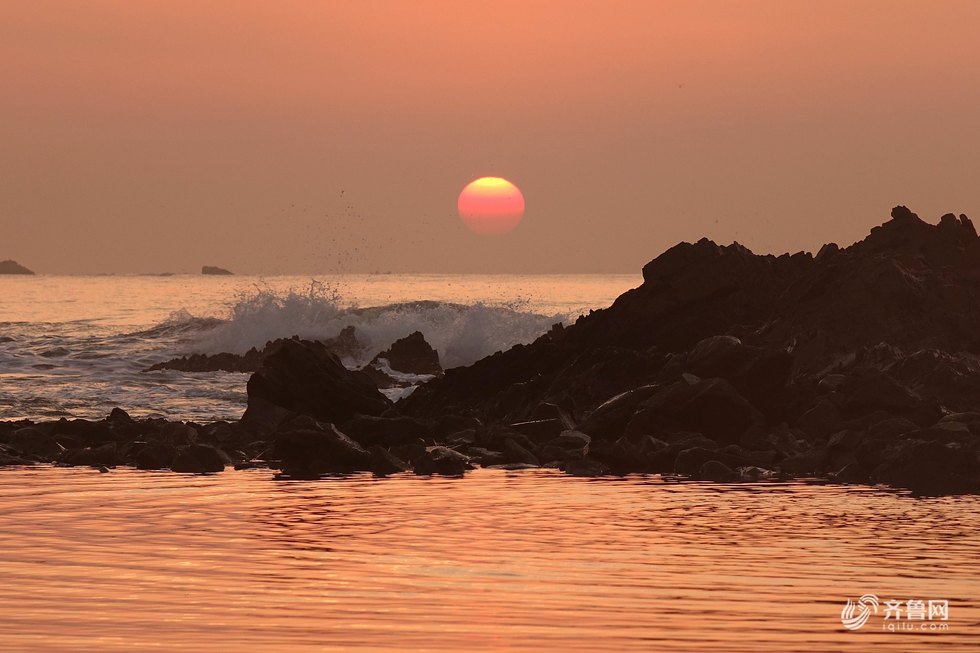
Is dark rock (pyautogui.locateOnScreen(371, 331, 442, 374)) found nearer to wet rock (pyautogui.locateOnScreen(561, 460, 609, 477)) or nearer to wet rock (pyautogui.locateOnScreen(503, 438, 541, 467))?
wet rock (pyautogui.locateOnScreen(503, 438, 541, 467))

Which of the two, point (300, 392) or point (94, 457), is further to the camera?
point (300, 392)

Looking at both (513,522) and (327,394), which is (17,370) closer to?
(327,394)

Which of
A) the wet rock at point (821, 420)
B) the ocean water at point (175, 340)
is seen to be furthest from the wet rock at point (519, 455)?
the ocean water at point (175, 340)

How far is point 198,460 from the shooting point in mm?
30625

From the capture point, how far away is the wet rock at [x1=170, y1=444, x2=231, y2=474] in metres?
30.4

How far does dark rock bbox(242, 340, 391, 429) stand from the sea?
648 centimetres

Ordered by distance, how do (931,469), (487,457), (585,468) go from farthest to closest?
1. (487,457)
2. (585,468)
3. (931,469)

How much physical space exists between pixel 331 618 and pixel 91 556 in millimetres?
5072

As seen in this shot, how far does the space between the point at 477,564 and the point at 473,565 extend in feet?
0.30

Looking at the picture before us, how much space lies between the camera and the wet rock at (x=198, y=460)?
3036cm

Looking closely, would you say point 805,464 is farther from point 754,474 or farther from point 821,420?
point 821,420

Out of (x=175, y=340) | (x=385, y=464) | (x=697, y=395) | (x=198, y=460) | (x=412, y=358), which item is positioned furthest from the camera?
(x=175, y=340)

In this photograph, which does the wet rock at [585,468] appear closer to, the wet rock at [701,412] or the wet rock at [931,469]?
the wet rock at [701,412]

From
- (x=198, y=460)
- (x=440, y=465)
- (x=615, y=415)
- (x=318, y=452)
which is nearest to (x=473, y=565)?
(x=440, y=465)
